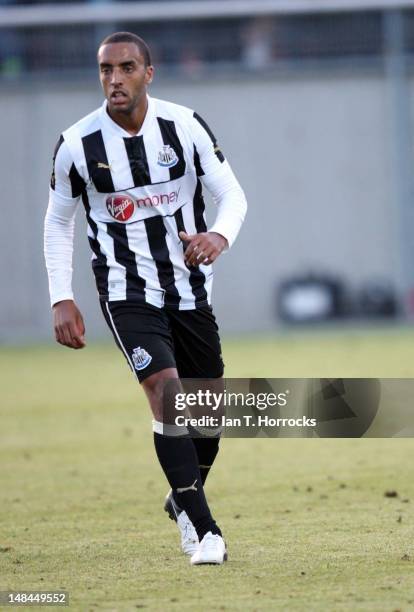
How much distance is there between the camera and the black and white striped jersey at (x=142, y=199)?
528cm

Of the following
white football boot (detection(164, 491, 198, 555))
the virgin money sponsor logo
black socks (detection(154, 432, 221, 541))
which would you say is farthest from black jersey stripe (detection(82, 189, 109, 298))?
white football boot (detection(164, 491, 198, 555))

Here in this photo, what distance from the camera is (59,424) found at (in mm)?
10523

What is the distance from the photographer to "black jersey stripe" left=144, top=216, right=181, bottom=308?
5.30m

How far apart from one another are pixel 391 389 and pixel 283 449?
147 inches

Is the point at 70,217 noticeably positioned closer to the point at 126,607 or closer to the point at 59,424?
the point at 126,607

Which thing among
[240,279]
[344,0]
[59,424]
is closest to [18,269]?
[240,279]

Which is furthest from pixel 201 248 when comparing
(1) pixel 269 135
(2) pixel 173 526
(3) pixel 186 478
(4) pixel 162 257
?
(1) pixel 269 135

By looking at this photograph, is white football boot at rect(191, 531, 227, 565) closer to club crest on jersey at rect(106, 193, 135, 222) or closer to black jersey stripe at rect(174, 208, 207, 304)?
black jersey stripe at rect(174, 208, 207, 304)

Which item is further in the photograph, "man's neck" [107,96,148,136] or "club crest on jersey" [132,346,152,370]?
"man's neck" [107,96,148,136]

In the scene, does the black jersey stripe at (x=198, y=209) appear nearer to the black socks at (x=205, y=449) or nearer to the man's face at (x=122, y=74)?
the man's face at (x=122, y=74)

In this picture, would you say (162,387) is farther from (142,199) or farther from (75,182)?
(75,182)

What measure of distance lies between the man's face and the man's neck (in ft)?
0.20

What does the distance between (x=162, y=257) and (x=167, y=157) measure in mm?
392

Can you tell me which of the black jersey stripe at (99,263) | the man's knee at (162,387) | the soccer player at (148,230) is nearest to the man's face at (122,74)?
the soccer player at (148,230)
